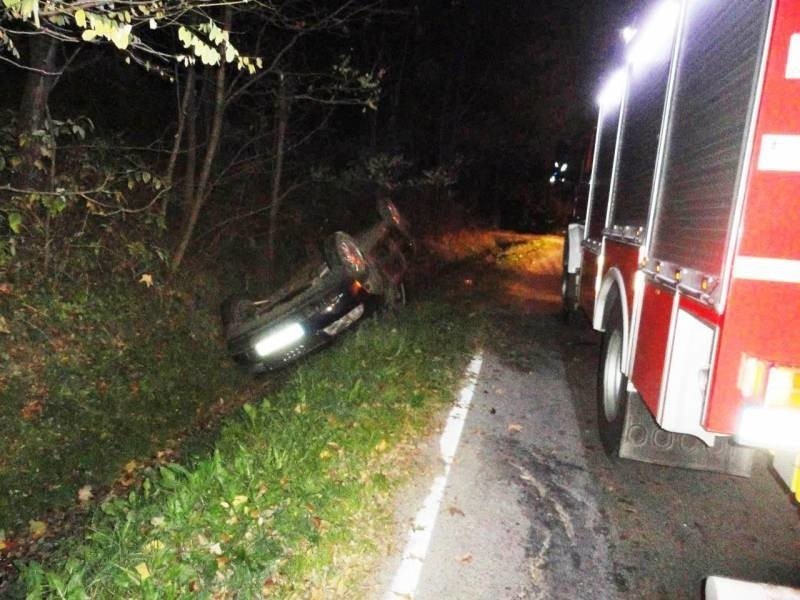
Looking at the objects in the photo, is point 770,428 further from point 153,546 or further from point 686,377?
point 153,546

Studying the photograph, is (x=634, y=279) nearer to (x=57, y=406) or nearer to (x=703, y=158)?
(x=703, y=158)

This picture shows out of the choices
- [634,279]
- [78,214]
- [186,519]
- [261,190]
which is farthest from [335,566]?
[261,190]

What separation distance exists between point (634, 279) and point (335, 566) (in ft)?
10.1

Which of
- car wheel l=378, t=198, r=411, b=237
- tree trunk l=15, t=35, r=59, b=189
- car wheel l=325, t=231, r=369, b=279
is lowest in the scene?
car wheel l=325, t=231, r=369, b=279

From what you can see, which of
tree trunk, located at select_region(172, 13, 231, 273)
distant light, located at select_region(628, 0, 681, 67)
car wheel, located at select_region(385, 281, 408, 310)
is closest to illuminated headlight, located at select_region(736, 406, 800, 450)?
distant light, located at select_region(628, 0, 681, 67)

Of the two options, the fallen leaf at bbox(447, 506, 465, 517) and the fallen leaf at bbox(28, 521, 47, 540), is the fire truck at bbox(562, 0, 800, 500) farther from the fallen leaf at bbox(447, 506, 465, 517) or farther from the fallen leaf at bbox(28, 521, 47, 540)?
the fallen leaf at bbox(28, 521, 47, 540)

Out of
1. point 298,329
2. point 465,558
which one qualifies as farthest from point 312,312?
point 465,558

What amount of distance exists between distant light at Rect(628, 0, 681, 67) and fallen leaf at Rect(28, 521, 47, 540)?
592cm

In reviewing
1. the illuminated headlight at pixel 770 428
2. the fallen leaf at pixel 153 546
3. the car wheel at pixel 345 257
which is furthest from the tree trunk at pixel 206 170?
the illuminated headlight at pixel 770 428

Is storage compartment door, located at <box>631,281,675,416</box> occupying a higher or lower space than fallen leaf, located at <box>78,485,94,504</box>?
higher

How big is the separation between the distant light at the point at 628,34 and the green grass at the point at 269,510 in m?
4.01

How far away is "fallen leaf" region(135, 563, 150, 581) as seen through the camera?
2.94 metres

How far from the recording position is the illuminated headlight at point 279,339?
625 cm

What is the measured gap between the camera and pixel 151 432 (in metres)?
5.92
